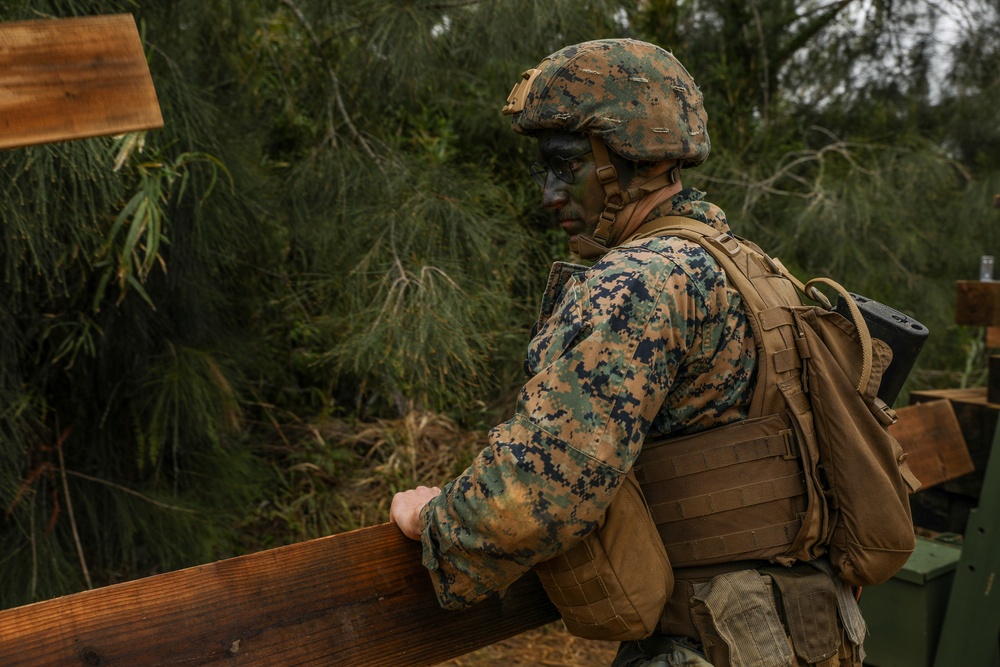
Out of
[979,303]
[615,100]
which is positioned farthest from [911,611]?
[615,100]

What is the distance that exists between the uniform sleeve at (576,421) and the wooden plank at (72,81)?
639 mm

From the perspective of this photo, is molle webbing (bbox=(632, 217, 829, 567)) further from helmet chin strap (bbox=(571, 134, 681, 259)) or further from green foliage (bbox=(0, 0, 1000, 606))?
green foliage (bbox=(0, 0, 1000, 606))

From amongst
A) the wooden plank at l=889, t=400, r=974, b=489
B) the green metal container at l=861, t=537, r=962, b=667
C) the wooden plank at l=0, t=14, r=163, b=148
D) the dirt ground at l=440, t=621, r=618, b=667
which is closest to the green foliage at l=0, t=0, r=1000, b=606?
the dirt ground at l=440, t=621, r=618, b=667

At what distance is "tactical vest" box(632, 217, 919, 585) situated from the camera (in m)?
1.43

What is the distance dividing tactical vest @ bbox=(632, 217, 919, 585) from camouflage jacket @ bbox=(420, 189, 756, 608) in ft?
0.19

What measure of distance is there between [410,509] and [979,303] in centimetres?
228

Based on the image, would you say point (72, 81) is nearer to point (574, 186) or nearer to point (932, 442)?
point (574, 186)

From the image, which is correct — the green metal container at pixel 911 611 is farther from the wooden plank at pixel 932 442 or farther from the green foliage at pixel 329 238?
the green foliage at pixel 329 238

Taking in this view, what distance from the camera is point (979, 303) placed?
300 centimetres

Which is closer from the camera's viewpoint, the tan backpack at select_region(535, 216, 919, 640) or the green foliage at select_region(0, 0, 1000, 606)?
the tan backpack at select_region(535, 216, 919, 640)

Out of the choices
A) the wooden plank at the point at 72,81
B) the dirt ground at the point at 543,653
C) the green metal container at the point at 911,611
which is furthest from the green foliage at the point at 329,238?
the green metal container at the point at 911,611

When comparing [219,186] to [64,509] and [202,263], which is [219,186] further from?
[64,509]

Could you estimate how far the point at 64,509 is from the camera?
2803 mm

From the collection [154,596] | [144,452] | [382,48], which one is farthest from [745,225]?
[154,596]
